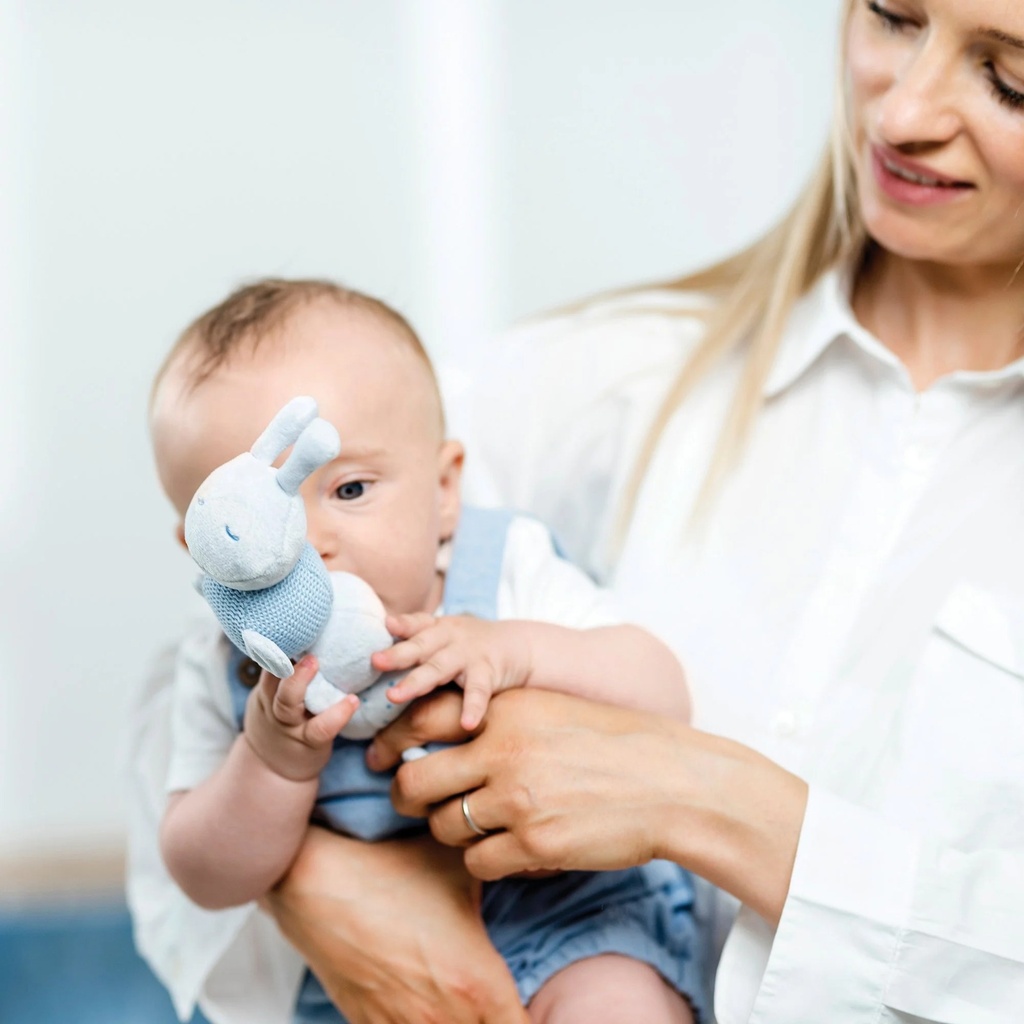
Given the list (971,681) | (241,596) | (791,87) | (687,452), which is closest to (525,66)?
(791,87)

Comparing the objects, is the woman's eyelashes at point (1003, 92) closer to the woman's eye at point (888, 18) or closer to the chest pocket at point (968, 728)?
the woman's eye at point (888, 18)

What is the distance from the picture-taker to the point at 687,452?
5.01 ft

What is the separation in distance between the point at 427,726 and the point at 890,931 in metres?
0.45

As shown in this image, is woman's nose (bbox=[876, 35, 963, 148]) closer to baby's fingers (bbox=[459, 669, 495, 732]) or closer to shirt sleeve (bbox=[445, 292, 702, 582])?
shirt sleeve (bbox=[445, 292, 702, 582])

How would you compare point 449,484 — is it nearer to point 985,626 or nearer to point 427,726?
point 427,726

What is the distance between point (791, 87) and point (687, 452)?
179cm

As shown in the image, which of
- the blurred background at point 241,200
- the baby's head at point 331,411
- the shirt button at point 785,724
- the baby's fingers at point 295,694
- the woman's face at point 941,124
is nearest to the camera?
the baby's fingers at point 295,694

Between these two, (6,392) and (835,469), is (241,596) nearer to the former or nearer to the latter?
(835,469)

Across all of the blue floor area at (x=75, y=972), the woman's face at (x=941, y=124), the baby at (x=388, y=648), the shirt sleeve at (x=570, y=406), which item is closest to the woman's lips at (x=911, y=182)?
the woman's face at (x=941, y=124)

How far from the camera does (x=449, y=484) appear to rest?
1.29 m

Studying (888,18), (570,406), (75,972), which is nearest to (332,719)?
(570,406)

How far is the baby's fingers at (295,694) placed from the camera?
3.22 feet

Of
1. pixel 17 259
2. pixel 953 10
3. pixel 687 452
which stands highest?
pixel 953 10

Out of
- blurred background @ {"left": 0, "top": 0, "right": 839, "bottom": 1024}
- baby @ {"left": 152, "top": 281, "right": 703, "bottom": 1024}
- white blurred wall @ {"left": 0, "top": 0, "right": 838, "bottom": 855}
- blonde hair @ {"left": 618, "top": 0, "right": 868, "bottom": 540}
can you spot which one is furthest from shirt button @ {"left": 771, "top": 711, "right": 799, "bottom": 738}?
white blurred wall @ {"left": 0, "top": 0, "right": 838, "bottom": 855}
